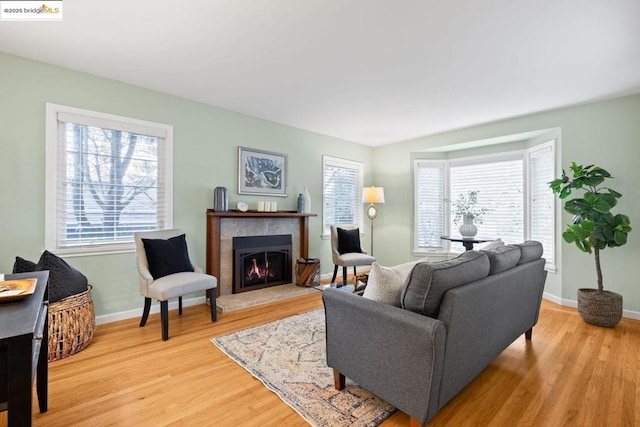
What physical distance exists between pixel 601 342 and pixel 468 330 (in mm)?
2113

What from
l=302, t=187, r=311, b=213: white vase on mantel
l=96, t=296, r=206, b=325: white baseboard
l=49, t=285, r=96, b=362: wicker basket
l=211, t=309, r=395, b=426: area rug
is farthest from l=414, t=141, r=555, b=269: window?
l=49, t=285, r=96, b=362: wicker basket

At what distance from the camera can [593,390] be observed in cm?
197

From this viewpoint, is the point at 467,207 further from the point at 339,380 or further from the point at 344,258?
the point at 339,380

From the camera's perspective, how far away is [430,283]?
1.52 m

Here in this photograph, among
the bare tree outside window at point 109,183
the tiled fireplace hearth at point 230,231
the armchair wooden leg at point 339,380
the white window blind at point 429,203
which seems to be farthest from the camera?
the white window blind at point 429,203

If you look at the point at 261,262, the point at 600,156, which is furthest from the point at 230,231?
the point at 600,156

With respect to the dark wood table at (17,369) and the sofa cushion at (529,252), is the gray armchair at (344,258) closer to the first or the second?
the sofa cushion at (529,252)

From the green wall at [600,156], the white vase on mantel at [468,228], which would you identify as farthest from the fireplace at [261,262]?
the green wall at [600,156]

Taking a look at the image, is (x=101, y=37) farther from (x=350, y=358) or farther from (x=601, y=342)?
(x=601, y=342)

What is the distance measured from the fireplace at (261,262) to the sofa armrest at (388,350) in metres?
2.35

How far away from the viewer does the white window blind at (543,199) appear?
3.99m

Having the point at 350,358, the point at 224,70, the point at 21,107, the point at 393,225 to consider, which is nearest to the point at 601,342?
the point at 350,358

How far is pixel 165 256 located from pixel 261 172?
1.82 metres

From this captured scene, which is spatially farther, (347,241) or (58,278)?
(347,241)
